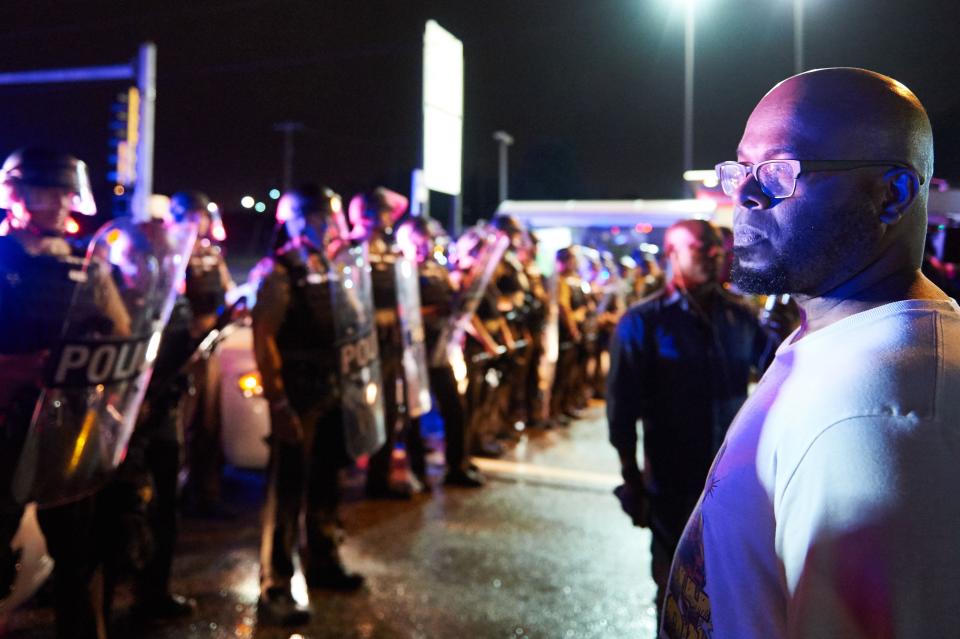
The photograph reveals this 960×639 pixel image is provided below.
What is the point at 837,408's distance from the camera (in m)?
1.07

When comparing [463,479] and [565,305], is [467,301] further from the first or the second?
[565,305]

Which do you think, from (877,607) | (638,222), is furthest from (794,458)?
(638,222)

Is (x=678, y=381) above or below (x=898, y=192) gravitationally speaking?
below

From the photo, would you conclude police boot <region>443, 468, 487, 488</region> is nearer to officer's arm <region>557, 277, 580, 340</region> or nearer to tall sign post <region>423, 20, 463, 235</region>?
officer's arm <region>557, 277, 580, 340</region>

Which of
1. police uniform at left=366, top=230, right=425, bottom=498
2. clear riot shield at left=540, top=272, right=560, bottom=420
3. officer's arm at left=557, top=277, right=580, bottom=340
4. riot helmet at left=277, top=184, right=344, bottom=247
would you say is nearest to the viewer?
riot helmet at left=277, top=184, right=344, bottom=247

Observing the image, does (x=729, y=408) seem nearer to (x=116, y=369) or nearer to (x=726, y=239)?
(x=726, y=239)

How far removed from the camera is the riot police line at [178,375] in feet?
9.91

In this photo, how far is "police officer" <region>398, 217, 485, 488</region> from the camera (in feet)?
23.3

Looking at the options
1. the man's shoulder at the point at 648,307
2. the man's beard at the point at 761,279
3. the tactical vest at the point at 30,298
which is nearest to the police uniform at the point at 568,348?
the man's shoulder at the point at 648,307

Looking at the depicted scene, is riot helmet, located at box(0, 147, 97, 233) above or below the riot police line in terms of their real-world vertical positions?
above

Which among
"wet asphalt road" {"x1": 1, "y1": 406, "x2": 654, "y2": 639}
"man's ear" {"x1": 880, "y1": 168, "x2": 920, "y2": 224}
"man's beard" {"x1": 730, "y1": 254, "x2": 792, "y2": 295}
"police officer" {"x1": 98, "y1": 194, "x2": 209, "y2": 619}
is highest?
"man's ear" {"x1": 880, "y1": 168, "x2": 920, "y2": 224}

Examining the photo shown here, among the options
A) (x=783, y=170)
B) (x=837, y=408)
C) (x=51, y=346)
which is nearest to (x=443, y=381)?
(x=51, y=346)

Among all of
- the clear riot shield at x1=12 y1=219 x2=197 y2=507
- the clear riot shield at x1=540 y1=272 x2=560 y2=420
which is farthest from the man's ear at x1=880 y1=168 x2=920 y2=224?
the clear riot shield at x1=540 y1=272 x2=560 y2=420

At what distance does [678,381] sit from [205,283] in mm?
4237
